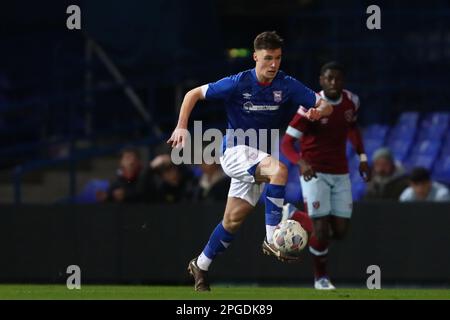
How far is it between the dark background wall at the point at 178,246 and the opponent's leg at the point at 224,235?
11.8ft

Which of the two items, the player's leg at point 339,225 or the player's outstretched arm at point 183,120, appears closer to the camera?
the player's outstretched arm at point 183,120

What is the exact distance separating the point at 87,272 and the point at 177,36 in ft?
18.4

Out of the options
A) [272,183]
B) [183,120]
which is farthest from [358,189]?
[183,120]

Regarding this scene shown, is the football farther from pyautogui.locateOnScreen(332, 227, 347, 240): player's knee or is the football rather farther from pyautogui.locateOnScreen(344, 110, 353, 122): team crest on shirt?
pyautogui.locateOnScreen(344, 110, 353, 122): team crest on shirt

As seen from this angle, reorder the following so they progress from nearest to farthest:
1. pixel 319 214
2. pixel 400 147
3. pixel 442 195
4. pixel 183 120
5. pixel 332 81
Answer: pixel 183 120
pixel 332 81
pixel 319 214
pixel 442 195
pixel 400 147

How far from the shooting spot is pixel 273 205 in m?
12.8

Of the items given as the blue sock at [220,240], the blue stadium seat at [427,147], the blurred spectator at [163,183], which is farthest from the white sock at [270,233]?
the blue stadium seat at [427,147]

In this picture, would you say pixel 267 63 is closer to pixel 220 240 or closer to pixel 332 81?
pixel 220 240

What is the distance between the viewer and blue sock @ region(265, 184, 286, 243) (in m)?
12.8

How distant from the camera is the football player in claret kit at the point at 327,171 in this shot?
15.0 metres

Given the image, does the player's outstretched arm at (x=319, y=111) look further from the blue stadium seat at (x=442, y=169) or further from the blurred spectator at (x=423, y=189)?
the blue stadium seat at (x=442, y=169)

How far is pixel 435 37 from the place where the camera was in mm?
22000

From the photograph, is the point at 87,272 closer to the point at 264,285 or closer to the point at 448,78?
the point at 264,285

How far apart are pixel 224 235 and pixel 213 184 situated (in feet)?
14.5
